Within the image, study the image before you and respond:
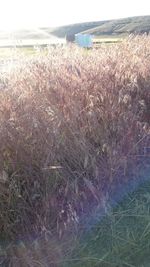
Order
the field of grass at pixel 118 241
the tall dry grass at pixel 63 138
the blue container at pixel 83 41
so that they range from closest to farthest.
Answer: the field of grass at pixel 118 241 → the tall dry grass at pixel 63 138 → the blue container at pixel 83 41

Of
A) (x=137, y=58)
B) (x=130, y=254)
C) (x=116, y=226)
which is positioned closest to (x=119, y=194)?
(x=116, y=226)

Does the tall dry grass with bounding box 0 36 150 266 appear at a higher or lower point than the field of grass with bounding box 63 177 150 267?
higher

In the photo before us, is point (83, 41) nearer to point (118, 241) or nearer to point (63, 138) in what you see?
point (63, 138)

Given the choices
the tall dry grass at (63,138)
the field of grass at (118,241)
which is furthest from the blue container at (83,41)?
the field of grass at (118,241)

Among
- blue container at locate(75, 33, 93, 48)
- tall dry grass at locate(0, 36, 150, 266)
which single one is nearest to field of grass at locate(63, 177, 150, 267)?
tall dry grass at locate(0, 36, 150, 266)

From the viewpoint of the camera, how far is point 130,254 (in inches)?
143

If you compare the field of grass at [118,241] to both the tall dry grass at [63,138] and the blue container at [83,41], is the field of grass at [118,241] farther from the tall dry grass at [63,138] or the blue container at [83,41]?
the blue container at [83,41]

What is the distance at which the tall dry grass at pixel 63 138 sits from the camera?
3.65 meters

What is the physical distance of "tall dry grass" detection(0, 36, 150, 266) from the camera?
12.0ft

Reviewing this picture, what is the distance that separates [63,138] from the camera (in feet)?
12.6

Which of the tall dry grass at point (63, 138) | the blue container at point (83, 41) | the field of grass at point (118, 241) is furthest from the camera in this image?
the blue container at point (83, 41)

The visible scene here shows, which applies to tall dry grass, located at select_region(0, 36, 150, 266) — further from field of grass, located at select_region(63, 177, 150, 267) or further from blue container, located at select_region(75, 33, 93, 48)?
blue container, located at select_region(75, 33, 93, 48)

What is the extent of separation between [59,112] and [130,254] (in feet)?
4.12

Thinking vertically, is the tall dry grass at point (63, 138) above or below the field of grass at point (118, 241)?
above
